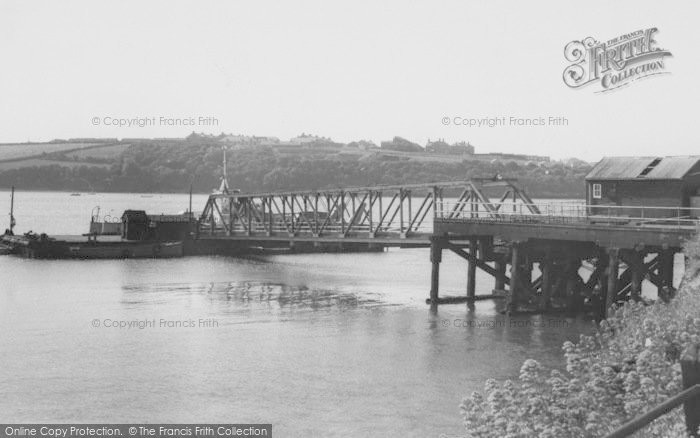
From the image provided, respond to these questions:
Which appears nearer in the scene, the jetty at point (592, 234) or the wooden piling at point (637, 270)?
the wooden piling at point (637, 270)

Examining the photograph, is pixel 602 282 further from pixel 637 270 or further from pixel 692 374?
pixel 692 374

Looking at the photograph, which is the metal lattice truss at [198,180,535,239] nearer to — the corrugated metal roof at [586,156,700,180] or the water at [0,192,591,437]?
the corrugated metal roof at [586,156,700,180]

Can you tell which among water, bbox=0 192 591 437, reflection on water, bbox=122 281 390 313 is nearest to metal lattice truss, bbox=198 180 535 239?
water, bbox=0 192 591 437

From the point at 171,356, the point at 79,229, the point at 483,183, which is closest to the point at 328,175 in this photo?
the point at 79,229

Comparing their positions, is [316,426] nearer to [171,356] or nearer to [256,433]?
[256,433]

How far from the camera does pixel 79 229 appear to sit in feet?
452

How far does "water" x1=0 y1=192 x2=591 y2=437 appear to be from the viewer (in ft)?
81.5

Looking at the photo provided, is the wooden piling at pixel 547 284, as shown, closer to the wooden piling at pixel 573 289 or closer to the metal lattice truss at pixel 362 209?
the wooden piling at pixel 573 289

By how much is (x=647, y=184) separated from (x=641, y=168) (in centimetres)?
93

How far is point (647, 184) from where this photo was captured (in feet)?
134

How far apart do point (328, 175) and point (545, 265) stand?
148995 millimetres

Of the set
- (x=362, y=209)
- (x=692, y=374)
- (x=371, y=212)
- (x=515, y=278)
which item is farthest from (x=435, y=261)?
(x=692, y=374)

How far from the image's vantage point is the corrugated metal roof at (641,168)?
131 feet

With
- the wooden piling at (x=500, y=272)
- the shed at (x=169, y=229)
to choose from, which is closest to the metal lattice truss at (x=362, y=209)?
the shed at (x=169, y=229)
